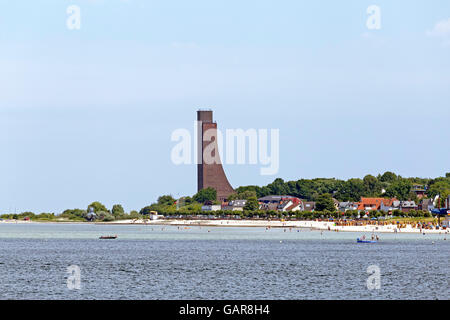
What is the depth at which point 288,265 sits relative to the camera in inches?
3371

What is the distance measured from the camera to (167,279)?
70.1m

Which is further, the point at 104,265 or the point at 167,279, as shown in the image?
the point at 104,265
